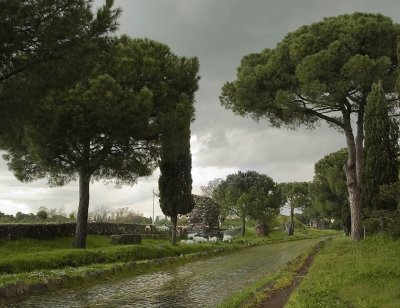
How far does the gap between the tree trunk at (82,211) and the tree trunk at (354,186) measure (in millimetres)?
17591

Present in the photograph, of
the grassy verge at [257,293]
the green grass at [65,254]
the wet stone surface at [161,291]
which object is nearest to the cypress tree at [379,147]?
the wet stone surface at [161,291]

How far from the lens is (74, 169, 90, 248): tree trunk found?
84.2ft

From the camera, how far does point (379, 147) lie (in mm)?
25203

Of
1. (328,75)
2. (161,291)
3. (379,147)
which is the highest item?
(328,75)

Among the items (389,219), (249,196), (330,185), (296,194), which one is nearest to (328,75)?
A: (389,219)

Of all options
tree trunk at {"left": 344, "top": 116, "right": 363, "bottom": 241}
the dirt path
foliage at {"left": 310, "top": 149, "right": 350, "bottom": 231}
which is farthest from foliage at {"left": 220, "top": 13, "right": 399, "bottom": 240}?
foliage at {"left": 310, "top": 149, "right": 350, "bottom": 231}

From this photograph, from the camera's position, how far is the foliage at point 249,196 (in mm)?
59844

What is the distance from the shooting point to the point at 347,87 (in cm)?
2736

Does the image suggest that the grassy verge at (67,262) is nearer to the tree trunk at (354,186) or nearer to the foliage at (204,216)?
the tree trunk at (354,186)

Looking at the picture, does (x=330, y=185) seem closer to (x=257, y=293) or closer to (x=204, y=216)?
(x=204, y=216)

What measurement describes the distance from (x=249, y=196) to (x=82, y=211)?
3713 centimetres

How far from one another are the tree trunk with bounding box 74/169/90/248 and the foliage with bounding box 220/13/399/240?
13.3 m

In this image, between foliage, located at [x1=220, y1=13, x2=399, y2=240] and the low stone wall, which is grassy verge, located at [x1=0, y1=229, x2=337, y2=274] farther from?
foliage, located at [x1=220, y1=13, x2=399, y2=240]

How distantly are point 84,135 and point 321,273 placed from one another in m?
15.4
